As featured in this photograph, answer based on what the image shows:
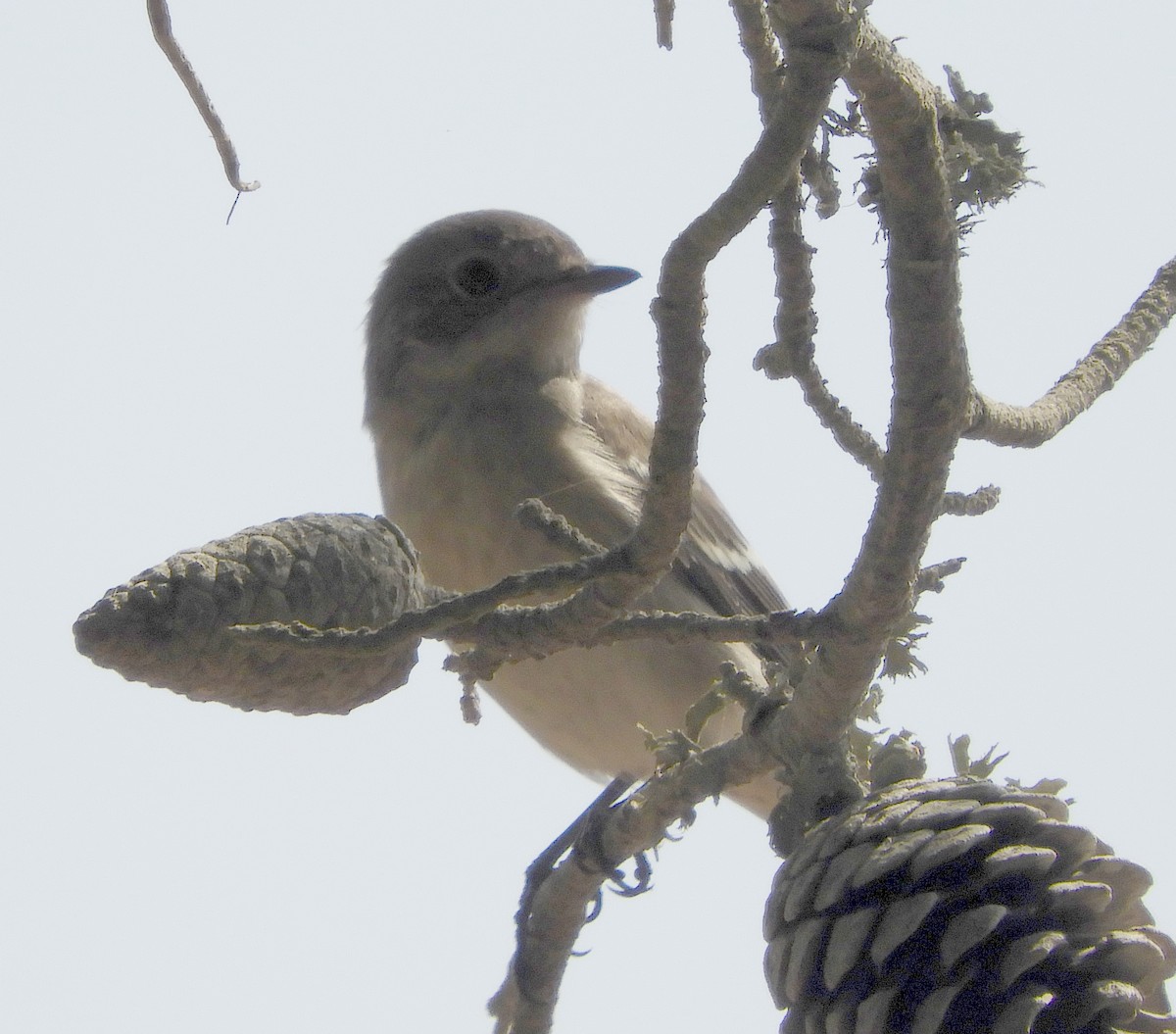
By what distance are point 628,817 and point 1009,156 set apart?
61.7 inches

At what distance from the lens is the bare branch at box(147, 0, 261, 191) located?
8.13 ft

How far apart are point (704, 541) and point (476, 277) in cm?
149

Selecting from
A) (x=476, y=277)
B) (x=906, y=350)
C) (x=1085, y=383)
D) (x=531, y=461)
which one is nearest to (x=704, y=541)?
(x=531, y=461)

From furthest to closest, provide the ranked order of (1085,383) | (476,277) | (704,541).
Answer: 1. (476,277)
2. (704,541)
3. (1085,383)

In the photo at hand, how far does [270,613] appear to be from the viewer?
1931mm

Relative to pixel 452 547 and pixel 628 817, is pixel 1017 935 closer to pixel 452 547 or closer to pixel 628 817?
pixel 628 817

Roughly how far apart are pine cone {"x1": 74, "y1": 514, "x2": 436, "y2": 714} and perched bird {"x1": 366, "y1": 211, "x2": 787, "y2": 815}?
2070mm

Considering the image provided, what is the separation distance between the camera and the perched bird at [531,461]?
4.77m

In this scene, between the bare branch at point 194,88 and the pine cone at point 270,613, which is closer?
the pine cone at point 270,613

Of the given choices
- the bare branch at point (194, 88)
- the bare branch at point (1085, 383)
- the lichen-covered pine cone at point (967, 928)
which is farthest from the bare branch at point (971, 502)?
the bare branch at point (194, 88)

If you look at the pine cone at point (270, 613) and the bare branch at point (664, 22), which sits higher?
the bare branch at point (664, 22)

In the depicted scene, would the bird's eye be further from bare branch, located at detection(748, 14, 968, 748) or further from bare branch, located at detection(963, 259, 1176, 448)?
bare branch, located at detection(748, 14, 968, 748)

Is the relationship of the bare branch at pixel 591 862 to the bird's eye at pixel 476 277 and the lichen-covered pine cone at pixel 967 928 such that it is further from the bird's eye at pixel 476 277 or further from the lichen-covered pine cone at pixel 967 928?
the bird's eye at pixel 476 277

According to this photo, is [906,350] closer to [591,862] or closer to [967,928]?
[967,928]
